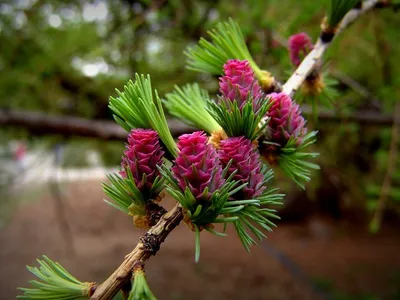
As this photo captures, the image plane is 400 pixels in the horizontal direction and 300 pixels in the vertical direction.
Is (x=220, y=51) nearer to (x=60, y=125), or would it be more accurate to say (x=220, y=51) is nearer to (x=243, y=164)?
(x=243, y=164)

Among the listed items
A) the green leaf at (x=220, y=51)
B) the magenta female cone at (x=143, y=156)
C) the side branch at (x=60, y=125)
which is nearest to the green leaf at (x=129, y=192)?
the magenta female cone at (x=143, y=156)

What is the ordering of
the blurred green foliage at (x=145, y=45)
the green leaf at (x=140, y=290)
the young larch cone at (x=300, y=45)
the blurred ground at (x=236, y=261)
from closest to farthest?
1. the green leaf at (x=140, y=290)
2. the young larch cone at (x=300, y=45)
3. the blurred green foliage at (x=145, y=45)
4. the blurred ground at (x=236, y=261)

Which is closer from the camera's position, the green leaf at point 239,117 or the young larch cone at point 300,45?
the green leaf at point 239,117

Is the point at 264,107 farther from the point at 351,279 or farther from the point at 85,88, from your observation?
the point at 351,279

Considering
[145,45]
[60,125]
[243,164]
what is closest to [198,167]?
[243,164]

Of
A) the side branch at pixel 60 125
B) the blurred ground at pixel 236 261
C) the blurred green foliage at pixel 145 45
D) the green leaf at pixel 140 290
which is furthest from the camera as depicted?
the blurred ground at pixel 236 261

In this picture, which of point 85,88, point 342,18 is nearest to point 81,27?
point 85,88

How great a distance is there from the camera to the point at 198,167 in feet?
1.08

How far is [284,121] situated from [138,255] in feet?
0.69

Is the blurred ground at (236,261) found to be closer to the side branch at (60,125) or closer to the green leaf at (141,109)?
the side branch at (60,125)

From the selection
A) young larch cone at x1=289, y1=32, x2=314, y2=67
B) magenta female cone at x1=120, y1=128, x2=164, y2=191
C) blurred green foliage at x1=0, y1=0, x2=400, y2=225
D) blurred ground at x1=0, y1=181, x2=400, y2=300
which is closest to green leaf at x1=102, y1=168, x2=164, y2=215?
magenta female cone at x1=120, y1=128, x2=164, y2=191


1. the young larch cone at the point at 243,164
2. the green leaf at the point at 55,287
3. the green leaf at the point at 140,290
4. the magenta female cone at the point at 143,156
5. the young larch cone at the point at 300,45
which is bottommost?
the green leaf at the point at 140,290

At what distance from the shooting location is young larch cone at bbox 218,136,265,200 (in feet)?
1.18

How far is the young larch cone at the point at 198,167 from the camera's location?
1.08ft
